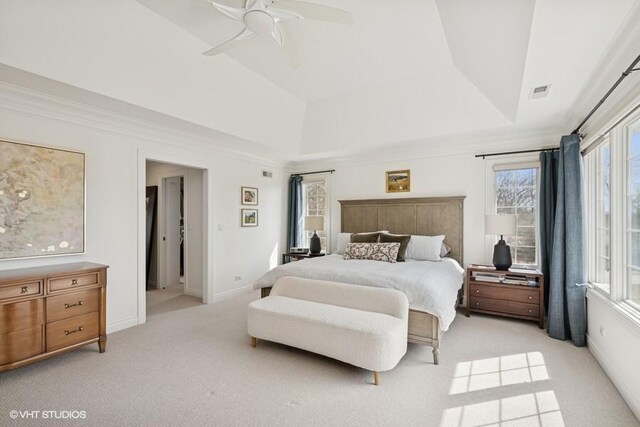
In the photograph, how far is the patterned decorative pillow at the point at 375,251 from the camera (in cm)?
415

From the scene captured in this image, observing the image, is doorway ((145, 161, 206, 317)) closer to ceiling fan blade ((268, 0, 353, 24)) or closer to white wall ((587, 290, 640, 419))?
ceiling fan blade ((268, 0, 353, 24))

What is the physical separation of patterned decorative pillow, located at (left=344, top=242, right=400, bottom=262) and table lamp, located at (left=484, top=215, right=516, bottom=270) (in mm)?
1205

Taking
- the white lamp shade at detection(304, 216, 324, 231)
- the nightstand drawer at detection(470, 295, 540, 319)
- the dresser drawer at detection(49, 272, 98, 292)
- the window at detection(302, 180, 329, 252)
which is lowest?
the nightstand drawer at detection(470, 295, 540, 319)

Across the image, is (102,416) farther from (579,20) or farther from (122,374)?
(579,20)

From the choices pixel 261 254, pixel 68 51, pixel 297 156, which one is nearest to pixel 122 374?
pixel 68 51

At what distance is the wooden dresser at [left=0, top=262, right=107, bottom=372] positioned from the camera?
239 centimetres

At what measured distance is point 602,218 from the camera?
3107mm

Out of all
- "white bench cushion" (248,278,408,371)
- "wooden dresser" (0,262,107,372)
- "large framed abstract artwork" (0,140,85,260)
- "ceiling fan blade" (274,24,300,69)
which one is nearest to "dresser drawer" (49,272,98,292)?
"wooden dresser" (0,262,107,372)

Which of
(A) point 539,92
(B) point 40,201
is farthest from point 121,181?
(A) point 539,92

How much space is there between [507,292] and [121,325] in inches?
185

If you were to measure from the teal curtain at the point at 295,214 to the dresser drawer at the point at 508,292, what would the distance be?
326cm

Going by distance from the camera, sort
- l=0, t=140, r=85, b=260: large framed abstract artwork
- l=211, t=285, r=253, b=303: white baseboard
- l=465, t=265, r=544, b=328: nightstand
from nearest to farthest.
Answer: l=0, t=140, r=85, b=260: large framed abstract artwork < l=465, t=265, r=544, b=328: nightstand < l=211, t=285, r=253, b=303: white baseboard

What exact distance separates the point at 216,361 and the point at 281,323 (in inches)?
26.2

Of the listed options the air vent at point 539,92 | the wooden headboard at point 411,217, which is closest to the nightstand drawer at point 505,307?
the wooden headboard at point 411,217
